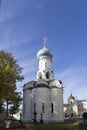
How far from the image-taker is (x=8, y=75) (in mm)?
31219

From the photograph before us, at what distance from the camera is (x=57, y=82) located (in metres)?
48.3

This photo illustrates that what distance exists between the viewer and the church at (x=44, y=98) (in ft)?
148

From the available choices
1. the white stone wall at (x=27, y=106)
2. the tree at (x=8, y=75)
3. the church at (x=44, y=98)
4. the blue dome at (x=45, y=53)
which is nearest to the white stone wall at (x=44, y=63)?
the church at (x=44, y=98)

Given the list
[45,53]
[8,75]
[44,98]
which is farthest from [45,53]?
[8,75]

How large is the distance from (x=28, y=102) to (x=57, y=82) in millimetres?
7224

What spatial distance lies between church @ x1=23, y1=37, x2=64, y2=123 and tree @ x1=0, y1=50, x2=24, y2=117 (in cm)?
992

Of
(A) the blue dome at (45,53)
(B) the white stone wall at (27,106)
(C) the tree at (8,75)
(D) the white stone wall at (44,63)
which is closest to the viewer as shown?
(C) the tree at (8,75)

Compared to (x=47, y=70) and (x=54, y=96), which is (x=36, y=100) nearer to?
(x=54, y=96)

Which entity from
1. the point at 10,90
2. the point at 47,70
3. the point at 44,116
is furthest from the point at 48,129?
the point at 47,70

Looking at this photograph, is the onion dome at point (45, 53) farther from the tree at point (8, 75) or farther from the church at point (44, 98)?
the tree at point (8, 75)

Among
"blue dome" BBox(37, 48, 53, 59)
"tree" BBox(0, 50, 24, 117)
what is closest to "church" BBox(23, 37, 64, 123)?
"blue dome" BBox(37, 48, 53, 59)

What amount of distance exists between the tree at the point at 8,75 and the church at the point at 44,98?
9923mm

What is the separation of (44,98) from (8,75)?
15784 mm

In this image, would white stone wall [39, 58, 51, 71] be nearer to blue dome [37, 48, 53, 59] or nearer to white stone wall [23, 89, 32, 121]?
blue dome [37, 48, 53, 59]
